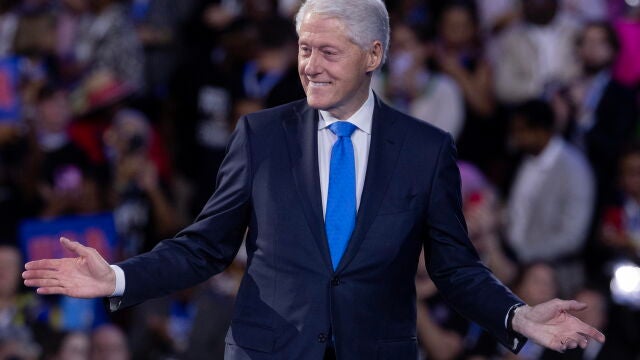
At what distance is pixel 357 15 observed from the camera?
3.46 meters

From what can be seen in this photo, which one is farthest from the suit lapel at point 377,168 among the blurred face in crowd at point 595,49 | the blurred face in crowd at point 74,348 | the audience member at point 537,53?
the audience member at point 537,53

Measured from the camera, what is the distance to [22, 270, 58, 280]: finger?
325cm

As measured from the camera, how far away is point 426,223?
3.51m

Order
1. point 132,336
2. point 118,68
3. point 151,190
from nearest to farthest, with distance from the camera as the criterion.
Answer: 1. point 132,336
2. point 151,190
3. point 118,68

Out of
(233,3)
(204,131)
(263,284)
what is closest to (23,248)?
(204,131)

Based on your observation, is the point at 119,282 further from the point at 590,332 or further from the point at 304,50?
the point at 590,332

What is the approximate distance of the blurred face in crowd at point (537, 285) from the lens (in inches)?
243

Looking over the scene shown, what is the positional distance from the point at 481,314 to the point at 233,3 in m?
5.24

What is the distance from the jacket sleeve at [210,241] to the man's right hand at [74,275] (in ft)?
0.33

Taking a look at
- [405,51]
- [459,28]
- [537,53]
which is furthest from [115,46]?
[537,53]

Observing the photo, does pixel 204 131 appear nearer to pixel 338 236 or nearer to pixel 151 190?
pixel 151 190

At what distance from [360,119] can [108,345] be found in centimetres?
347

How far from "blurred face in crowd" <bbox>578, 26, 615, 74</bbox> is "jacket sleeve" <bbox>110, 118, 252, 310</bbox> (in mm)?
3872

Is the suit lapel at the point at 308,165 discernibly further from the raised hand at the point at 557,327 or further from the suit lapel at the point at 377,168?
the raised hand at the point at 557,327
